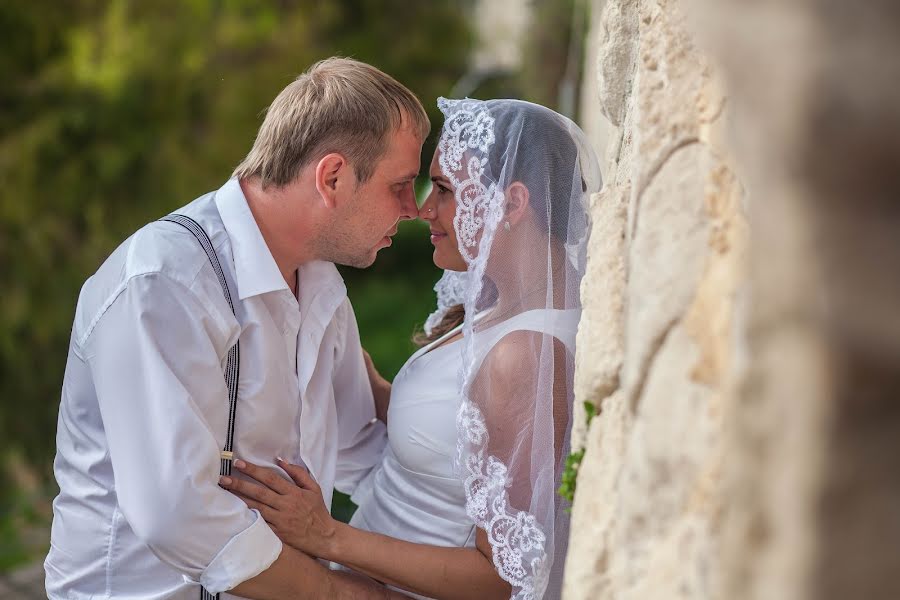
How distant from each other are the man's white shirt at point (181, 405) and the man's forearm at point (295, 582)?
0.16 feet

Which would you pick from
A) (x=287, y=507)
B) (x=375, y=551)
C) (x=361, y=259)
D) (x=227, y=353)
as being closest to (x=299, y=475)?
(x=287, y=507)

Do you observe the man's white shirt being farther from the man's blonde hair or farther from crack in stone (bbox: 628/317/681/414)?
crack in stone (bbox: 628/317/681/414)

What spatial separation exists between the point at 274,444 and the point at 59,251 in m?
6.83

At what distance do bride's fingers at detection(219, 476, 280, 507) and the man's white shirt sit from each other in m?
0.08

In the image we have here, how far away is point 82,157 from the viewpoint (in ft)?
27.7

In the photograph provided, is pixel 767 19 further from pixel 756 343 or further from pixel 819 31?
pixel 756 343

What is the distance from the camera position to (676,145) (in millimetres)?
1256

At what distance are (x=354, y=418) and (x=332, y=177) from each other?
809 mm

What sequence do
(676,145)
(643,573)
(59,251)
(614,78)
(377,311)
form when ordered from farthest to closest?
(377,311)
(59,251)
(614,78)
(676,145)
(643,573)

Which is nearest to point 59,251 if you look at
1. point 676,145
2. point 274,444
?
point 274,444

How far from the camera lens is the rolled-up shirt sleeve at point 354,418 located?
2680 mm

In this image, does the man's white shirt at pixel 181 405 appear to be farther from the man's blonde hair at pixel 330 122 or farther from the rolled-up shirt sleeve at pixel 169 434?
the man's blonde hair at pixel 330 122

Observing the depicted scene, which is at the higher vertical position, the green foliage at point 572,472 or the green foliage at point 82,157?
the green foliage at point 572,472

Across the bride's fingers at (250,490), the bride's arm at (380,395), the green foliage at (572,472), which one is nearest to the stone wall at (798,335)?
the green foliage at (572,472)
